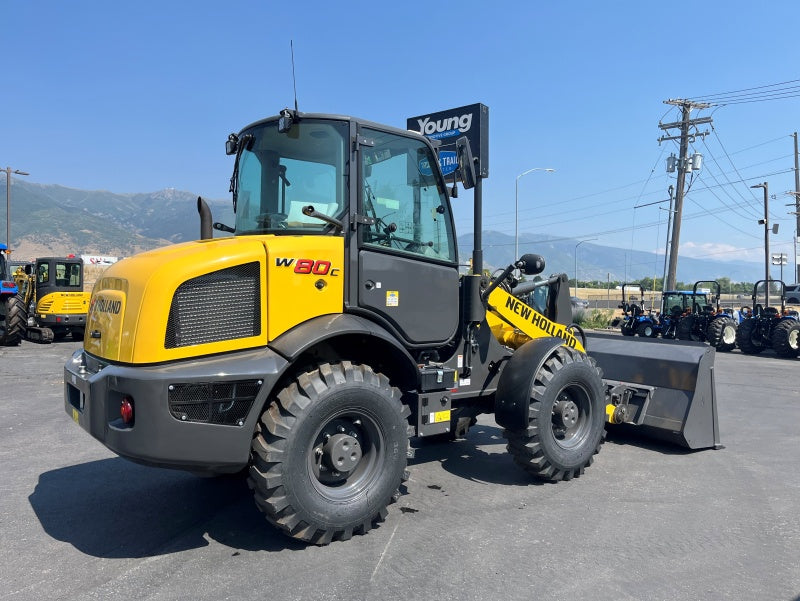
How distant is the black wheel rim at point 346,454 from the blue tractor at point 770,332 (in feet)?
56.1

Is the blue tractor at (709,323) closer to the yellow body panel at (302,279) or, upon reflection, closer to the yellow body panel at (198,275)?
the yellow body panel at (302,279)

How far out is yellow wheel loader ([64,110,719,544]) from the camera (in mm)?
3564

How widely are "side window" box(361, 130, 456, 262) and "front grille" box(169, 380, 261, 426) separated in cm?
133

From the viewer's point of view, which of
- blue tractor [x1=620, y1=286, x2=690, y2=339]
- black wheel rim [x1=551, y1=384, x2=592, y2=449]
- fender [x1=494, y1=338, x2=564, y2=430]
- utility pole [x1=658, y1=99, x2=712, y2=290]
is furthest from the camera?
utility pole [x1=658, y1=99, x2=712, y2=290]

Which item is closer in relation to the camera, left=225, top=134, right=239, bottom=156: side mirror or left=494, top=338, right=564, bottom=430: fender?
left=225, top=134, right=239, bottom=156: side mirror

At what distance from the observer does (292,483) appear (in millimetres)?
3738

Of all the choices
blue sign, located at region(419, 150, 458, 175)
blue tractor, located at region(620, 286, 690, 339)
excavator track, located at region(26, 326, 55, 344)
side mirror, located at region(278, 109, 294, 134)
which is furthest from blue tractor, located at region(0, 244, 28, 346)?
blue tractor, located at region(620, 286, 690, 339)

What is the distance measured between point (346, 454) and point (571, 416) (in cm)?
240

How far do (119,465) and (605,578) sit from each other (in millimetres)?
4375

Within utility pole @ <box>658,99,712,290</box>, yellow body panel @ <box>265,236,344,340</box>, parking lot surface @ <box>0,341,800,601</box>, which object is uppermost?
utility pole @ <box>658,99,712,290</box>

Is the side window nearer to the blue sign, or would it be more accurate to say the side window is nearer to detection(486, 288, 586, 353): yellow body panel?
the blue sign

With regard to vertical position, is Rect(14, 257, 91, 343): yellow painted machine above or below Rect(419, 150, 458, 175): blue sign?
below

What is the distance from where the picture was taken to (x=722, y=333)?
64.7ft

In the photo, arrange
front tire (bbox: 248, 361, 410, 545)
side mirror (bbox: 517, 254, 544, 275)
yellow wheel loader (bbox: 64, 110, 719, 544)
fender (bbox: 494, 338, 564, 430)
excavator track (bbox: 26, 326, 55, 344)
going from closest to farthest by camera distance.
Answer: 1. yellow wheel loader (bbox: 64, 110, 719, 544)
2. front tire (bbox: 248, 361, 410, 545)
3. fender (bbox: 494, 338, 564, 430)
4. side mirror (bbox: 517, 254, 544, 275)
5. excavator track (bbox: 26, 326, 55, 344)
